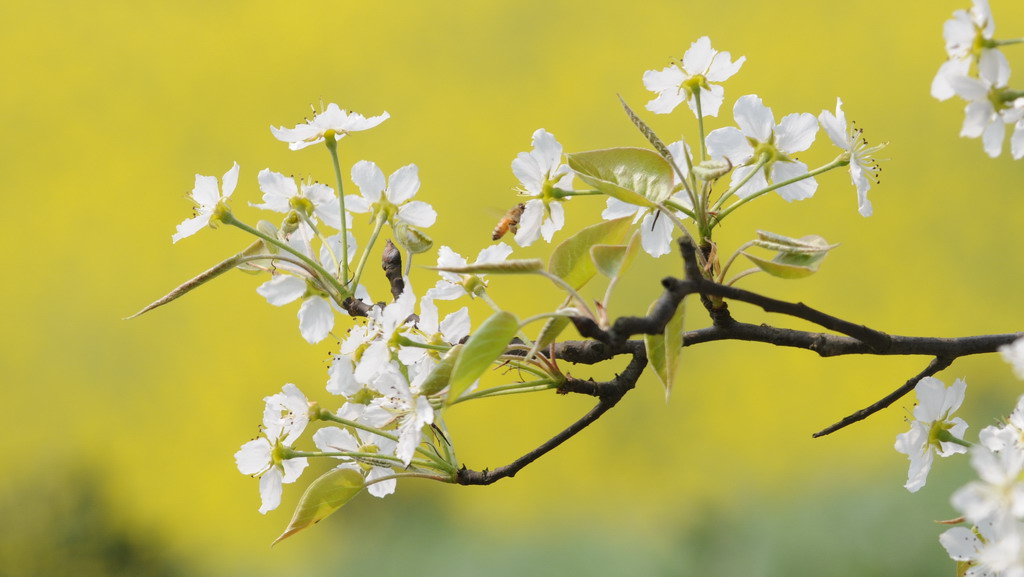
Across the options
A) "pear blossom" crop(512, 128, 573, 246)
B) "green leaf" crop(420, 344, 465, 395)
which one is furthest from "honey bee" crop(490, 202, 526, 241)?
"green leaf" crop(420, 344, 465, 395)

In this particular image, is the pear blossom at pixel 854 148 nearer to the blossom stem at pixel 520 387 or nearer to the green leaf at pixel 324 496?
the blossom stem at pixel 520 387

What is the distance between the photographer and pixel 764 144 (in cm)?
48

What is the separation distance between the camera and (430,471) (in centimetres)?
49

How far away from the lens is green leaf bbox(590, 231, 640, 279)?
385 millimetres

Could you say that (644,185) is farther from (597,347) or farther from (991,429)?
(991,429)

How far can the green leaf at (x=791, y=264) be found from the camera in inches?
15.4

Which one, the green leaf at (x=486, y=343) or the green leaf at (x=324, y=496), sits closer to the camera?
the green leaf at (x=486, y=343)

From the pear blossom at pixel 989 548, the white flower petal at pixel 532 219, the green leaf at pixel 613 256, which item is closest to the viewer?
the pear blossom at pixel 989 548

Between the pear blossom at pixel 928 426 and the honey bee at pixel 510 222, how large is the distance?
21 centimetres

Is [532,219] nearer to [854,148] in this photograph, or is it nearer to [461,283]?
[461,283]

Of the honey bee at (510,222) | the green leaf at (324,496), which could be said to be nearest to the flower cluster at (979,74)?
the honey bee at (510,222)

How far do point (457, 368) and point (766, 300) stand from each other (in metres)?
0.12

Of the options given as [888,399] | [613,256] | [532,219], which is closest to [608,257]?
[613,256]

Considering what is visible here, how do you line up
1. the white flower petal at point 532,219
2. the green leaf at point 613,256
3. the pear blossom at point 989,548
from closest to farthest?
the pear blossom at point 989,548, the green leaf at point 613,256, the white flower petal at point 532,219
